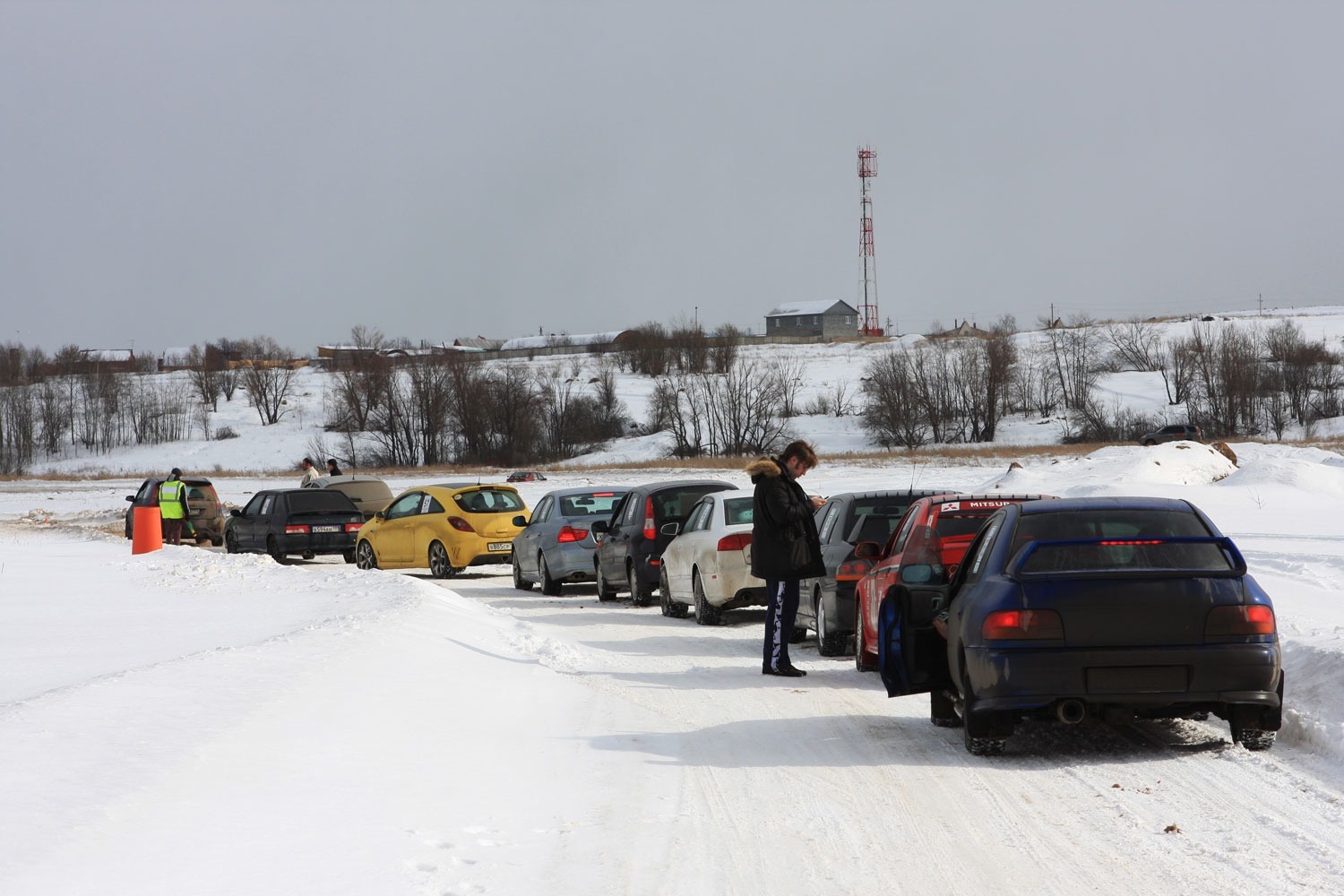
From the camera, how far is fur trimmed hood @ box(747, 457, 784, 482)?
1109cm

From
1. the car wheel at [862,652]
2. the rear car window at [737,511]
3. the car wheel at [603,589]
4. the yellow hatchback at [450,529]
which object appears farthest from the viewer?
the yellow hatchback at [450,529]

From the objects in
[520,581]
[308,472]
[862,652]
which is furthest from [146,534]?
[862,652]

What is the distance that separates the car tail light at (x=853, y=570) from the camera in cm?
1219

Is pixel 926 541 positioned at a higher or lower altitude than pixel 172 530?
higher

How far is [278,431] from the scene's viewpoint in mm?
109625

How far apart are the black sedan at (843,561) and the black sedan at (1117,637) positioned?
4.62 m

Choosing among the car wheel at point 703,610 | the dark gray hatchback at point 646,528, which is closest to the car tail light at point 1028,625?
the car wheel at point 703,610

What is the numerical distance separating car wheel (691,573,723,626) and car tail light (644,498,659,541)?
256 centimetres

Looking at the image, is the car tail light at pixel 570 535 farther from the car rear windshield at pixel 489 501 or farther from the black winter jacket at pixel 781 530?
the black winter jacket at pixel 781 530

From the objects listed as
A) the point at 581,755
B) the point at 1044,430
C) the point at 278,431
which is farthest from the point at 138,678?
the point at 278,431

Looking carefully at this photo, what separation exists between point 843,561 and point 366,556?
581 inches

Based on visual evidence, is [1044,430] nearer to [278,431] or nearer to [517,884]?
[278,431]

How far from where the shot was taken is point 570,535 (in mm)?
20516

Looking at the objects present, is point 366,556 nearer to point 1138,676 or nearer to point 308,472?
point 308,472
